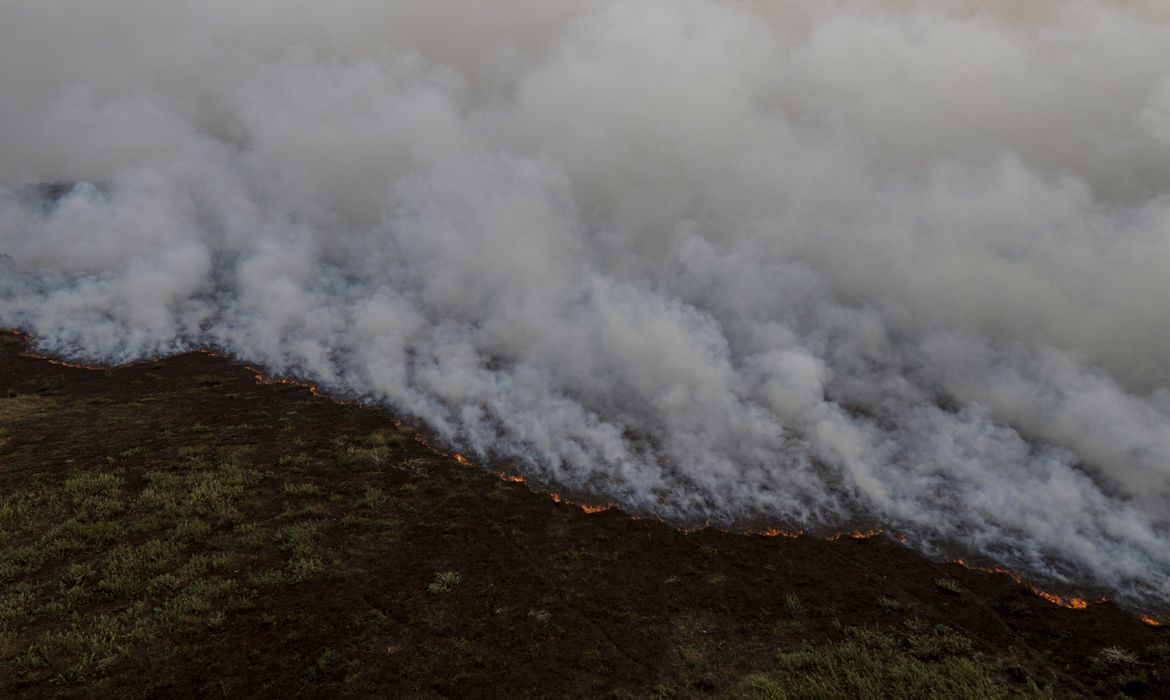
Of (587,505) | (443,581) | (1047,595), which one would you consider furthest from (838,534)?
(443,581)

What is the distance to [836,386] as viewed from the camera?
32250 millimetres

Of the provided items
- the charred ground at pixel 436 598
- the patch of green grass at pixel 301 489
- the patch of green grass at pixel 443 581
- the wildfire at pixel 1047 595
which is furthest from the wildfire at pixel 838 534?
the patch of green grass at pixel 443 581

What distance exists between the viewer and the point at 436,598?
1581 cm

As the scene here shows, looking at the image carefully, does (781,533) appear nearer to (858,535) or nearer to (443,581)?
(858,535)

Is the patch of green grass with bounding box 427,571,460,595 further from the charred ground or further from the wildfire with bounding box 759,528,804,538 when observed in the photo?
the wildfire with bounding box 759,528,804,538

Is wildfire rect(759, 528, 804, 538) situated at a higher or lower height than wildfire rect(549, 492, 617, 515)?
higher

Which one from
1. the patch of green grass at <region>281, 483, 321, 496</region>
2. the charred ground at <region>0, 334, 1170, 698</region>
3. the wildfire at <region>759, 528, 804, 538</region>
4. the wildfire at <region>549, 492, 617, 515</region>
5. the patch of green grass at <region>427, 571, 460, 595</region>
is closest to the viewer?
the charred ground at <region>0, 334, 1170, 698</region>

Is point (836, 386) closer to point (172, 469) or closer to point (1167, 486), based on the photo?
point (1167, 486)

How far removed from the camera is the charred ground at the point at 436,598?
42.1 feet

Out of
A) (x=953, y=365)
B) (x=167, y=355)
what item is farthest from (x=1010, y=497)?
(x=167, y=355)

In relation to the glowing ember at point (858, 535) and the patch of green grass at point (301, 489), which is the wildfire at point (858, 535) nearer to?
the glowing ember at point (858, 535)

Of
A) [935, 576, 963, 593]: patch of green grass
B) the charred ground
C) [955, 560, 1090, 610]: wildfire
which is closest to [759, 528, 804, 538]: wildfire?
the charred ground

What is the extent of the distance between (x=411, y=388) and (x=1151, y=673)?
29659mm

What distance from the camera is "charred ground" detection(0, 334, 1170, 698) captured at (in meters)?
12.8
